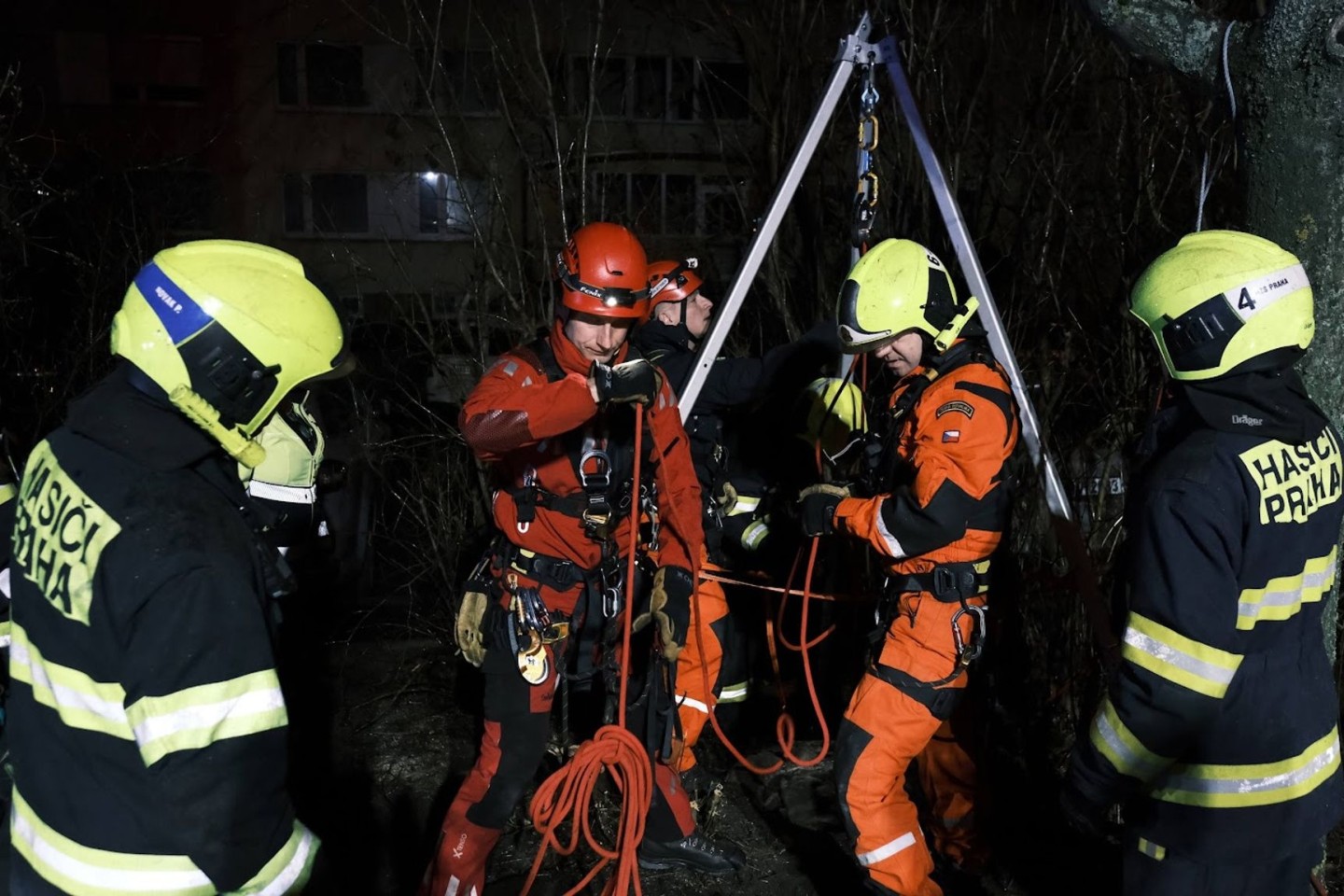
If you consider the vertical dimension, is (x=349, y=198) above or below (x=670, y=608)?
above

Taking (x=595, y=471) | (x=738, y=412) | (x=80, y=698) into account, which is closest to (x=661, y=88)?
(x=738, y=412)

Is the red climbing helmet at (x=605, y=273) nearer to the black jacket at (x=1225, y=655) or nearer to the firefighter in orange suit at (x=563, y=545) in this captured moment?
the firefighter in orange suit at (x=563, y=545)

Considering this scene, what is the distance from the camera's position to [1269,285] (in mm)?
2586

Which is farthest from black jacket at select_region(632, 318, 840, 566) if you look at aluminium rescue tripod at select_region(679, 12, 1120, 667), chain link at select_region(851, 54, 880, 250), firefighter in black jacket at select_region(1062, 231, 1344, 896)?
firefighter in black jacket at select_region(1062, 231, 1344, 896)

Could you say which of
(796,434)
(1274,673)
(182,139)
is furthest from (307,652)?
(182,139)

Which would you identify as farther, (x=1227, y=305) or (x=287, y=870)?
(x=1227, y=305)

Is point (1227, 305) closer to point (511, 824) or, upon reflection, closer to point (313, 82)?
point (511, 824)

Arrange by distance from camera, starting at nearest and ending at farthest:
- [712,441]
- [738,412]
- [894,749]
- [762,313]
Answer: [894,749]
[712,441]
[738,412]
[762,313]

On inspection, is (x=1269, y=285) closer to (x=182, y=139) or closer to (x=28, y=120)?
(x=28, y=120)

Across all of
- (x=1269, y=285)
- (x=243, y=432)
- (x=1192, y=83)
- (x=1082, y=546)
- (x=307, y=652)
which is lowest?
(x=307, y=652)

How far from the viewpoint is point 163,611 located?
1.85 meters

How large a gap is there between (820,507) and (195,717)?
2.51m

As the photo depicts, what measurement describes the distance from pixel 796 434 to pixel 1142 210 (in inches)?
93.2

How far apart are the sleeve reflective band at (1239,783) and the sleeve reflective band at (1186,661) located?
271 mm
